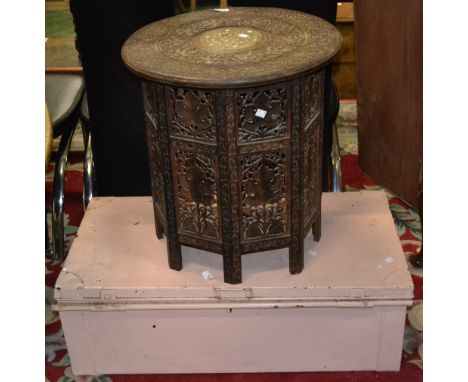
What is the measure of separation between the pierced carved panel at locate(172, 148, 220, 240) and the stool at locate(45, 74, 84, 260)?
593 mm

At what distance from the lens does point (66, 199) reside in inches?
94.3

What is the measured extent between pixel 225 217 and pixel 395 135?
902 mm

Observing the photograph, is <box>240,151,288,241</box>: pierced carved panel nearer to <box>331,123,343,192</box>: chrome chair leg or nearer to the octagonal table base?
the octagonal table base

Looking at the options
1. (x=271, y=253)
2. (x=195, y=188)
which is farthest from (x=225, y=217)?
(x=271, y=253)

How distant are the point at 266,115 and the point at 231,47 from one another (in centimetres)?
16

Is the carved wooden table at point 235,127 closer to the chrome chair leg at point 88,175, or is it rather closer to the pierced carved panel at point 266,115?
the pierced carved panel at point 266,115

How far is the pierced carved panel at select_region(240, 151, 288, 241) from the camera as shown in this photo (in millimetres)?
1462

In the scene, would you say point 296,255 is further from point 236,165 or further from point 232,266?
point 236,165

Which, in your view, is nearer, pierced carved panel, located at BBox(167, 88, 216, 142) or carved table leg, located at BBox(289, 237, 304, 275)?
pierced carved panel, located at BBox(167, 88, 216, 142)

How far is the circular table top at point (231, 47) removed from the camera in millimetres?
1348

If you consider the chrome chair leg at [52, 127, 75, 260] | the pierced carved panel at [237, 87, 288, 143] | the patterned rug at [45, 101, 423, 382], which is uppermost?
the pierced carved panel at [237, 87, 288, 143]

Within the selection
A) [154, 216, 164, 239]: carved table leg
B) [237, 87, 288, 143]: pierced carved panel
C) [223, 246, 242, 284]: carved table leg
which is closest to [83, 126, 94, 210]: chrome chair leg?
[154, 216, 164, 239]: carved table leg

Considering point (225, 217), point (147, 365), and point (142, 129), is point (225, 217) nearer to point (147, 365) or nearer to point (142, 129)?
point (147, 365)

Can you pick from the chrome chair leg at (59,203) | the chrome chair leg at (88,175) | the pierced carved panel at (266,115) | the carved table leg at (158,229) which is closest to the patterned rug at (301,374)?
the chrome chair leg at (59,203)
